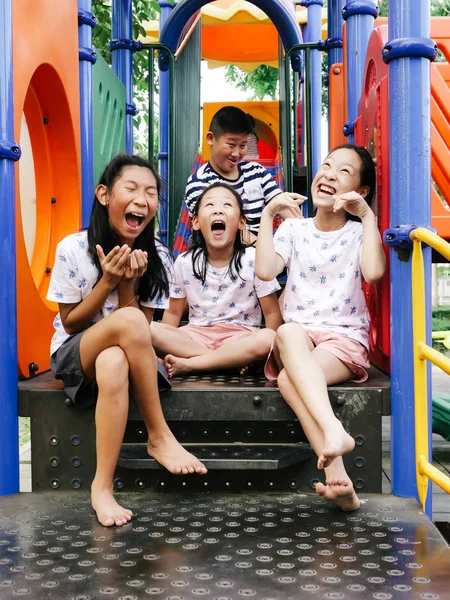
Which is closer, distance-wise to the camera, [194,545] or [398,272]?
[194,545]

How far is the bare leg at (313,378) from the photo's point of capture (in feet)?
6.26

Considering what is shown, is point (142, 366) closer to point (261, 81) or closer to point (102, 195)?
point (102, 195)

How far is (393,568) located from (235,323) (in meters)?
1.39

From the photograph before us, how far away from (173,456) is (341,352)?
64cm

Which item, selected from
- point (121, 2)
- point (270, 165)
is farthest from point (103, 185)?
point (270, 165)

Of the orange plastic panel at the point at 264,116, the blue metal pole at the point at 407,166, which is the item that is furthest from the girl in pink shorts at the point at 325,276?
the orange plastic panel at the point at 264,116

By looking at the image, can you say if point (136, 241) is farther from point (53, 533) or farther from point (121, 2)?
point (121, 2)

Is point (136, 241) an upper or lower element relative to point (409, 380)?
upper

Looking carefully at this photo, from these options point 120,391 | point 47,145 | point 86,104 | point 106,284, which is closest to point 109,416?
point 120,391

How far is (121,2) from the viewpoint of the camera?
452 cm

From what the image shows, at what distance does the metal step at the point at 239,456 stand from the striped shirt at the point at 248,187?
1.83 metres

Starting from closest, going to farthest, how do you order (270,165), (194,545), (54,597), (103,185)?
(54,597), (194,545), (103,185), (270,165)

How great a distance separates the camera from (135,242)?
7.98 ft

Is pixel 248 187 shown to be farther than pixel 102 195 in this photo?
Yes
